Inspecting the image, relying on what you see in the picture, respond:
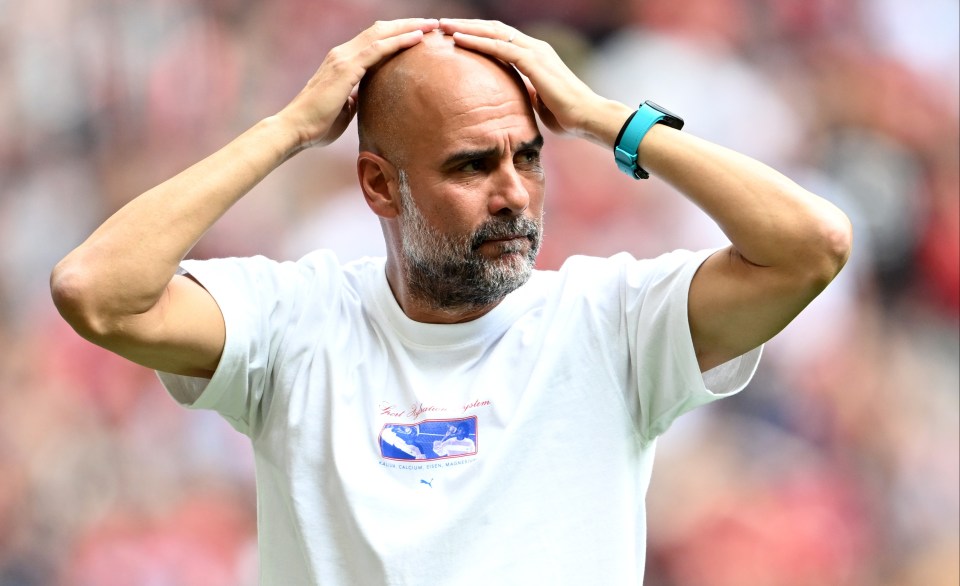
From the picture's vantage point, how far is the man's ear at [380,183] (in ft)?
6.31

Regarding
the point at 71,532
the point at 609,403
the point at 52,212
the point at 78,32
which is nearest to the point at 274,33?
the point at 78,32

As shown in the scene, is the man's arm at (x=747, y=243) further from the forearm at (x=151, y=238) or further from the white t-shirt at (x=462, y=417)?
the forearm at (x=151, y=238)

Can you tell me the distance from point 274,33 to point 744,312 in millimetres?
1641

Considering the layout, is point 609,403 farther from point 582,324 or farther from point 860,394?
point 860,394

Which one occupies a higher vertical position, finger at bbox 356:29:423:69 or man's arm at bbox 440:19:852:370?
finger at bbox 356:29:423:69

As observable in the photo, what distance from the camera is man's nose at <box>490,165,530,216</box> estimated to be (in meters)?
1.77

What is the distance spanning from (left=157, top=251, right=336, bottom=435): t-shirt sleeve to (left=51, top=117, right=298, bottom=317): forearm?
101 millimetres

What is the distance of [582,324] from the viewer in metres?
1.81

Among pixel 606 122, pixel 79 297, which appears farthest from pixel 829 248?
pixel 79 297

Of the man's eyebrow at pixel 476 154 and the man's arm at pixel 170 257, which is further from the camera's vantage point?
the man's eyebrow at pixel 476 154

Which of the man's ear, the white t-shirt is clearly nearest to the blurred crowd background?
the man's ear

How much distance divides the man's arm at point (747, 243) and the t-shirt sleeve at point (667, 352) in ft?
0.08

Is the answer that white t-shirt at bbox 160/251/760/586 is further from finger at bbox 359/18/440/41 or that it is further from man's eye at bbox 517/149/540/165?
finger at bbox 359/18/440/41

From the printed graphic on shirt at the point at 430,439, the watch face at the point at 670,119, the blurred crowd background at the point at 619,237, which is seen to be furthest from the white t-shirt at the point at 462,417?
the blurred crowd background at the point at 619,237
